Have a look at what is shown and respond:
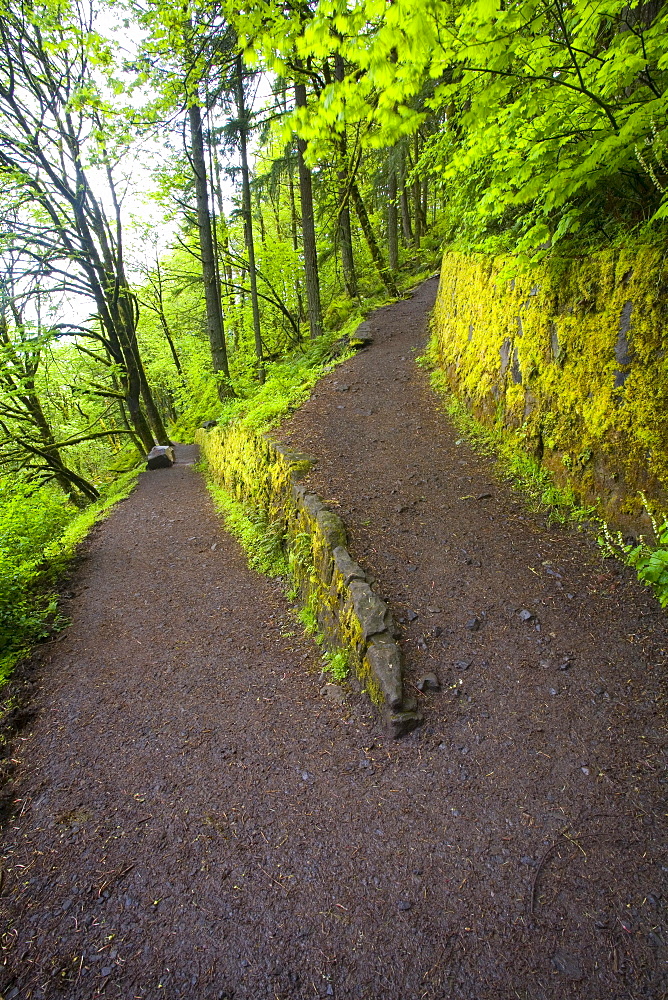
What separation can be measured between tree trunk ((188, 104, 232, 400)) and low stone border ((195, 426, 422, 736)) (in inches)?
218

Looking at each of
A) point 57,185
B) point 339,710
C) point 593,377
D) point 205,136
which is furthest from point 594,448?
point 57,185

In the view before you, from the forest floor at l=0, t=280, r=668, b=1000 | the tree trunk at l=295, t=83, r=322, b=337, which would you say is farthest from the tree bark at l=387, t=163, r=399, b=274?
the forest floor at l=0, t=280, r=668, b=1000

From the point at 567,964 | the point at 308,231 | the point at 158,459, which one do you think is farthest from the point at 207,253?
the point at 567,964

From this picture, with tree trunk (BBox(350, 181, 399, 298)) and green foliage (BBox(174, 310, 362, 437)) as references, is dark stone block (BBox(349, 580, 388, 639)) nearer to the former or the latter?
green foliage (BBox(174, 310, 362, 437))

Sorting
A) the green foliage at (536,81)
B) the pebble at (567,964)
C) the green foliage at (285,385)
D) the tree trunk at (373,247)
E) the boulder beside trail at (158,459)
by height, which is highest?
the tree trunk at (373,247)

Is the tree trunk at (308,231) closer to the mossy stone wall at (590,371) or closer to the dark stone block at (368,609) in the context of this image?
the mossy stone wall at (590,371)

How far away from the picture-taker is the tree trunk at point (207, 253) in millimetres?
10842

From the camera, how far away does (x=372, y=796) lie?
9.33 feet

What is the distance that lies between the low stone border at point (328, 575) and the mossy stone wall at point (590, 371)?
93.1 inches

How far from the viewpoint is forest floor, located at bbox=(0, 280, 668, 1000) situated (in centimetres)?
210

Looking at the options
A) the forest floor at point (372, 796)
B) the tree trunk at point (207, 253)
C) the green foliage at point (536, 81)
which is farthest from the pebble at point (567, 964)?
the tree trunk at point (207, 253)

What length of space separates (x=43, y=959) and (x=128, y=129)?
14.5m

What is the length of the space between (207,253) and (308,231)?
9.55 feet

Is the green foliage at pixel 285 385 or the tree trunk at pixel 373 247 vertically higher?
the tree trunk at pixel 373 247
